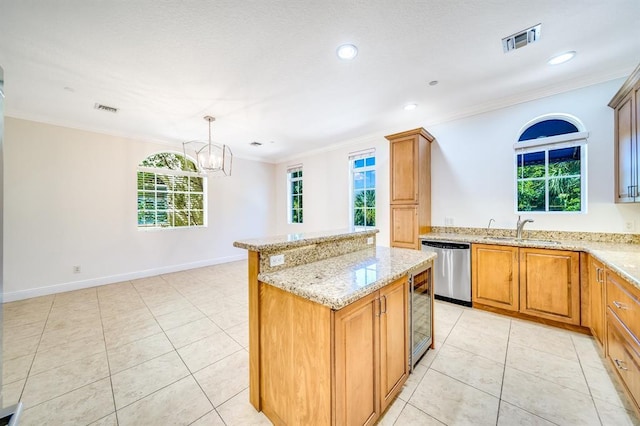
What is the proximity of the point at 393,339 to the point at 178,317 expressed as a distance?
2800 mm

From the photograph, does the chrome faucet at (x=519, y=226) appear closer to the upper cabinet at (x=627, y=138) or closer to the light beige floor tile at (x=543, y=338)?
the upper cabinet at (x=627, y=138)

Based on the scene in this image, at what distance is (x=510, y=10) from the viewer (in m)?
1.95

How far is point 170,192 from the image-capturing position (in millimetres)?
→ 5387

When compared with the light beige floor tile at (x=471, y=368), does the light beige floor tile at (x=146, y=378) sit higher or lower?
lower

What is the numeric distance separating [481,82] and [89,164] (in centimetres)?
631

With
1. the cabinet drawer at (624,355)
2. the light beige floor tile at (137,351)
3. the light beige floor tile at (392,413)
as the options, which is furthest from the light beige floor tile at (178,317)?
the cabinet drawer at (624,355)

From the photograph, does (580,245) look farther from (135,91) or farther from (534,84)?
(135,91)

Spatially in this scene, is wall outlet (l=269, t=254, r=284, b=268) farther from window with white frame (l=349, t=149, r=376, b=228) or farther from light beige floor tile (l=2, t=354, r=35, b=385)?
window with white frame (l=349, t=149, r=376, b=228)

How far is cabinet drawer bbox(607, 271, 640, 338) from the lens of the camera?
1.55 meters

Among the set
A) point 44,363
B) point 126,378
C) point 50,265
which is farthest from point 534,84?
point 50,265

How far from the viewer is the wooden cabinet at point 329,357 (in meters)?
1.29

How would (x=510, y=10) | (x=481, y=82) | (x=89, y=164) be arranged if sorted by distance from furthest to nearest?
(x=89, y=164) → (x=481, y=82) → (x=510, y=10)

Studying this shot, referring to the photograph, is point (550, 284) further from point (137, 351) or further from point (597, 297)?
point (137, 351)

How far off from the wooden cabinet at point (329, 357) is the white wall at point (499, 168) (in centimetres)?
271
